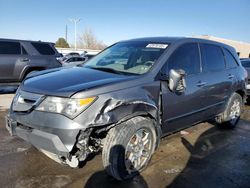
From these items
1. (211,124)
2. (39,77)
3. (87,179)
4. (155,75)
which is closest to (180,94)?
(155,75)

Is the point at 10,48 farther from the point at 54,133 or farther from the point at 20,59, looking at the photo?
the point at 54,133

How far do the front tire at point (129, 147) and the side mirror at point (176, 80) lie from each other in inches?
22.2

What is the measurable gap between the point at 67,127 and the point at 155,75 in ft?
4.58

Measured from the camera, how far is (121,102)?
3.14m

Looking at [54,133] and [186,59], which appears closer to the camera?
[54,133]

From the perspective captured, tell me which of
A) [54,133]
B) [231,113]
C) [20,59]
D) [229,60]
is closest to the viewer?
[54,133]

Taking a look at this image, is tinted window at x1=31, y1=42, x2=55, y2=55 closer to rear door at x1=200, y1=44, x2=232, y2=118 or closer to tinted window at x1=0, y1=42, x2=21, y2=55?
tinted window at x1=0, y1=42, x2=21, y2=55

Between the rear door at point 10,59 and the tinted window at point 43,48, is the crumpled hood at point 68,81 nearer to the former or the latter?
the rear door at point 10,59

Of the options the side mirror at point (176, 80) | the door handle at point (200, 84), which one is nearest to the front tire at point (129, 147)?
the side mirror at point (176, 80)

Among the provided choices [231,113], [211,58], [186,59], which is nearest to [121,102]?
[186,59]

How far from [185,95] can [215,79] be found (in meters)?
1.00

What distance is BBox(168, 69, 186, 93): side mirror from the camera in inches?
139

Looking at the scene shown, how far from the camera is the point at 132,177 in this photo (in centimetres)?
343

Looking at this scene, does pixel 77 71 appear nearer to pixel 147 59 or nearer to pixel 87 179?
pixel 147 59
